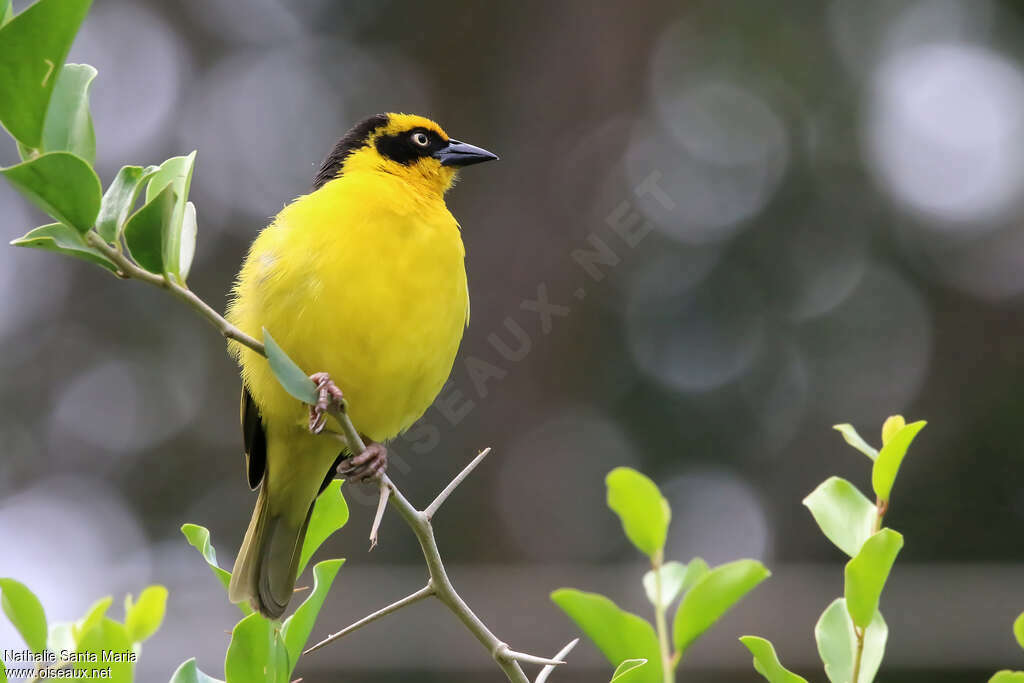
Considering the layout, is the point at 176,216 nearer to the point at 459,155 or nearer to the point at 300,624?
the point at 300,624

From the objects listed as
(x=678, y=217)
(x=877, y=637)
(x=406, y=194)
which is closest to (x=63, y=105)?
(x=877, y=637)

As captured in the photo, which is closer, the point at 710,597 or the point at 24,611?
the point at 710,597

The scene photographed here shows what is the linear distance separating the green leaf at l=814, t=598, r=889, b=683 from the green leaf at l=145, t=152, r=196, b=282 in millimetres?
913

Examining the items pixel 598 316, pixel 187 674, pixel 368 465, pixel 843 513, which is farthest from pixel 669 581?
pixel 598 316

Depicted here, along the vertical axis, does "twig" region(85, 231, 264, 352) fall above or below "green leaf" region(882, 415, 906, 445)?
above

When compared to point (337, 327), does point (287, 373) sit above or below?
above

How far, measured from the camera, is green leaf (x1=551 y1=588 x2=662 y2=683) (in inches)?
48.1

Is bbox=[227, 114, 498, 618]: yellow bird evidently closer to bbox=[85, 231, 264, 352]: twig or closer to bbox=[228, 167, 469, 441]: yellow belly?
bbox=[228, 167, 469, 441]: yellow belly

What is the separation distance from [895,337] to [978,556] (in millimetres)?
1907

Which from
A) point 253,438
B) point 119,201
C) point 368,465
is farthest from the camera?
point 253,438

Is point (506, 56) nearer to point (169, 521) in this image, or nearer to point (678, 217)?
point (678, 217)

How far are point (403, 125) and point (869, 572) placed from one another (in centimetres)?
268

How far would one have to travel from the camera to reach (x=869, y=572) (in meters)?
1.32

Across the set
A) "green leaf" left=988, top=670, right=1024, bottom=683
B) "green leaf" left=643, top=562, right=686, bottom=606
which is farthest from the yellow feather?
"green leaf" left=988, top=670, right=1024, bottom=683
